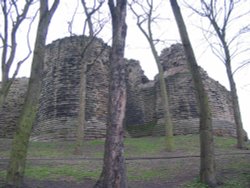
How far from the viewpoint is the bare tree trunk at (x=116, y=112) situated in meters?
6.24

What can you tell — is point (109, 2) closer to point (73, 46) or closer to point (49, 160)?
point (49, 160)

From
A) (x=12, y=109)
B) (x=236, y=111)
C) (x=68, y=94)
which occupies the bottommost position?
(x=236, y=111)

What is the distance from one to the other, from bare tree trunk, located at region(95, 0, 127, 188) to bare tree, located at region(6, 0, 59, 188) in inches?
66.4

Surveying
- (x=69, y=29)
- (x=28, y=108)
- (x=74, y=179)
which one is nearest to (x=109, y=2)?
(x=28, y=108)

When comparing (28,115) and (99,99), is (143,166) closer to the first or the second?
(28,115)

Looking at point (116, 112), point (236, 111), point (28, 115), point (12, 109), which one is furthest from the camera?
point (12, 109)

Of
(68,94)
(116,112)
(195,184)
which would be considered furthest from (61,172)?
(68,94)

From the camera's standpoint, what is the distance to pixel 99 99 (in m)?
18.7

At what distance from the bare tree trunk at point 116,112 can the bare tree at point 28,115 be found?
5.54 feet

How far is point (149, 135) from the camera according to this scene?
19719mm

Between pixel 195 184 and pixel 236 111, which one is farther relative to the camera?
pixel 236 111

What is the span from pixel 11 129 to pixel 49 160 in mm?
10947

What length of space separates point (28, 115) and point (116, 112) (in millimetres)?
2036

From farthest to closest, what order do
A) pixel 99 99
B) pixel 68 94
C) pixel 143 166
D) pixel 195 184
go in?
pixel 99 99 → pixel 68 94 → pixel 143 166 → pixel 195 184
